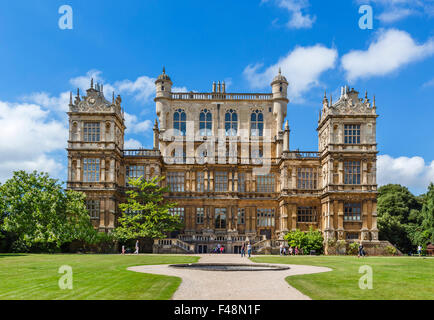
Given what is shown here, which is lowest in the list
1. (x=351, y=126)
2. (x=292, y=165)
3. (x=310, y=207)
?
(x=310, y=207)

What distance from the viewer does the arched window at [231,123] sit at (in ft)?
207

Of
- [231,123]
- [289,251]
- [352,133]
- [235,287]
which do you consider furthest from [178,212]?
[235,287]

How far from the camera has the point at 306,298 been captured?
15.3 meters

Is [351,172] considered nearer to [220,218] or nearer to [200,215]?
[220,218]

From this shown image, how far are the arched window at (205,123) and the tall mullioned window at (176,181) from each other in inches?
291

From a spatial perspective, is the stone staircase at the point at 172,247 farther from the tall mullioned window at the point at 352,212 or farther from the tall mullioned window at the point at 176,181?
the tall mullioned window at the point at 352,212

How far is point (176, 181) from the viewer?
191 feet

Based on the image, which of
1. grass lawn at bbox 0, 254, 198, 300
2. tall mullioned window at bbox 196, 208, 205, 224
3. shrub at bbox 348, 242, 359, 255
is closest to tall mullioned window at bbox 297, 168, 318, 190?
shrub at bbox 348, 242, 359, 255

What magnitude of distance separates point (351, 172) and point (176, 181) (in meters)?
20.4

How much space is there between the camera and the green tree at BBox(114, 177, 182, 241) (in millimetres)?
50562

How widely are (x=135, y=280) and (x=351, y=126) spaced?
39.9 meters
